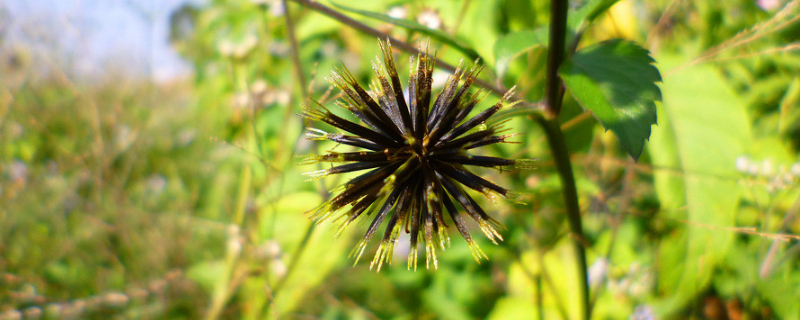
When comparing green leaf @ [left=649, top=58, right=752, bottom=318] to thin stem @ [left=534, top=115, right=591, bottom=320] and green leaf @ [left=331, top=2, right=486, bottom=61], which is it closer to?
thin stem @ [left=534, top=115, right=591, bottom=320]

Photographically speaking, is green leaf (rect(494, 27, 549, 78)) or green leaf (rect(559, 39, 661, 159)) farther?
green leaf (rect(494, 27, 549, 78))

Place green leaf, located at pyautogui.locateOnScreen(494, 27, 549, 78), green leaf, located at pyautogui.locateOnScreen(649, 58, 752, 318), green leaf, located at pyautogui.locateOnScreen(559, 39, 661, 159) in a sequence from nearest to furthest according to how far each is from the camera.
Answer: green leaf, located at pyautogui.locateOnScreen(559, 39, 661, 159) → green leaf, located at pyautogui.locateOnScreen(494, 27, 549, 78) → green leaf, located at pyautogui.locateOnScreen(649, 58, 752, 318)

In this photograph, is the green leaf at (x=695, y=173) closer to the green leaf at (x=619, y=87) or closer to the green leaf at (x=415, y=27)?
the green leaf at (x=619, y=87)

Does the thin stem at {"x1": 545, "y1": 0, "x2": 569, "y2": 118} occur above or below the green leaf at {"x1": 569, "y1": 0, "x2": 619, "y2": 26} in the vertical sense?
below

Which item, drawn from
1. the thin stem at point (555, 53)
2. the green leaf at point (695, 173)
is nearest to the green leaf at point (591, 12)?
the thin stem at point (555, 53)

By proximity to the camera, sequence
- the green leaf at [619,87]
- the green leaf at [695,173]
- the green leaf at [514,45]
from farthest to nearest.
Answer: the green leaf at [695,173], the green leaf at [514,45], the green leaf at [619,87]

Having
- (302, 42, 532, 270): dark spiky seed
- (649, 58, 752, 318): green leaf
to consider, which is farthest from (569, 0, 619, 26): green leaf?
(649, 58, 752, 318): green leaf

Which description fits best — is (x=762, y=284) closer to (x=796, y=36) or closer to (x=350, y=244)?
(x=796, y=36)

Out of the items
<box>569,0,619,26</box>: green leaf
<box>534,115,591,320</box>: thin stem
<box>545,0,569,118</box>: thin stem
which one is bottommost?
<box>534,115,591,320</box>: thin stem
